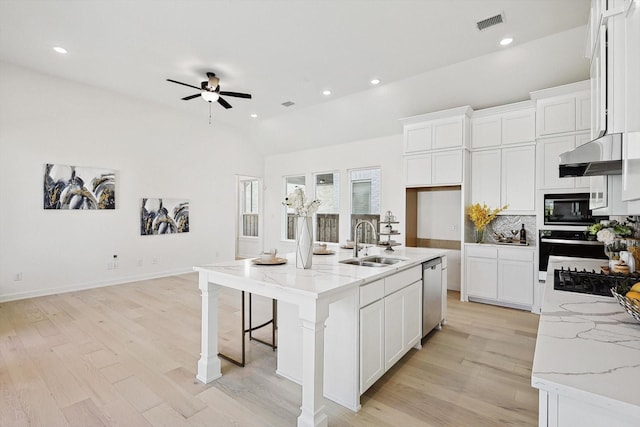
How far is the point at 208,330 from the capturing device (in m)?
2.42

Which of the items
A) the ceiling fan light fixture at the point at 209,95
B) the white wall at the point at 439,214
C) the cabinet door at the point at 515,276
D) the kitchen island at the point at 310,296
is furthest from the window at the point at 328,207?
the kitchen island at the point at 310,296

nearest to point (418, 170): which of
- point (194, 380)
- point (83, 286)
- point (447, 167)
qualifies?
point (447, 167)

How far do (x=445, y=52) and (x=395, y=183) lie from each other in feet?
8.66

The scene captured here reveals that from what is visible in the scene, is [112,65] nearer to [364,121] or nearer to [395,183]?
[364,121]

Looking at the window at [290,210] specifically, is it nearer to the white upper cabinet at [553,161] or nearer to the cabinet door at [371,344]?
the white upper cabinet at [553,161]

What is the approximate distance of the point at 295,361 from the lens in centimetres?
243

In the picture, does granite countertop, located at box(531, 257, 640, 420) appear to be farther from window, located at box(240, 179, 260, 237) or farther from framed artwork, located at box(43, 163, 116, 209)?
window, located at box(240, 179, 260, 237)

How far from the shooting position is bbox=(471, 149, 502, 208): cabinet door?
4.61 meters

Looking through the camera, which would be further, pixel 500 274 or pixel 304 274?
pixel 500 274

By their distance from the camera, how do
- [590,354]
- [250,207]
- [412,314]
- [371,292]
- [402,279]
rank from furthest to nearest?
[250,207] < [412,314] < [402,279] < [371,292] < [590,354]

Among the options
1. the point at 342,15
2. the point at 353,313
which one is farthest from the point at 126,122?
the point at 353,313

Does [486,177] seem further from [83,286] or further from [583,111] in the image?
[83,286]

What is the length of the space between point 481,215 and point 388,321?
3.03 metres

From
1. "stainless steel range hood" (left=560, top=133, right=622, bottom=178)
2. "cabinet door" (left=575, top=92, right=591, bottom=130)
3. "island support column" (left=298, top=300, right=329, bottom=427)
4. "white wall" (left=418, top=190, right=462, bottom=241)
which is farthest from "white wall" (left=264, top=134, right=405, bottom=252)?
"island support column" (left=298, top=300, right=329, bottom=427)
